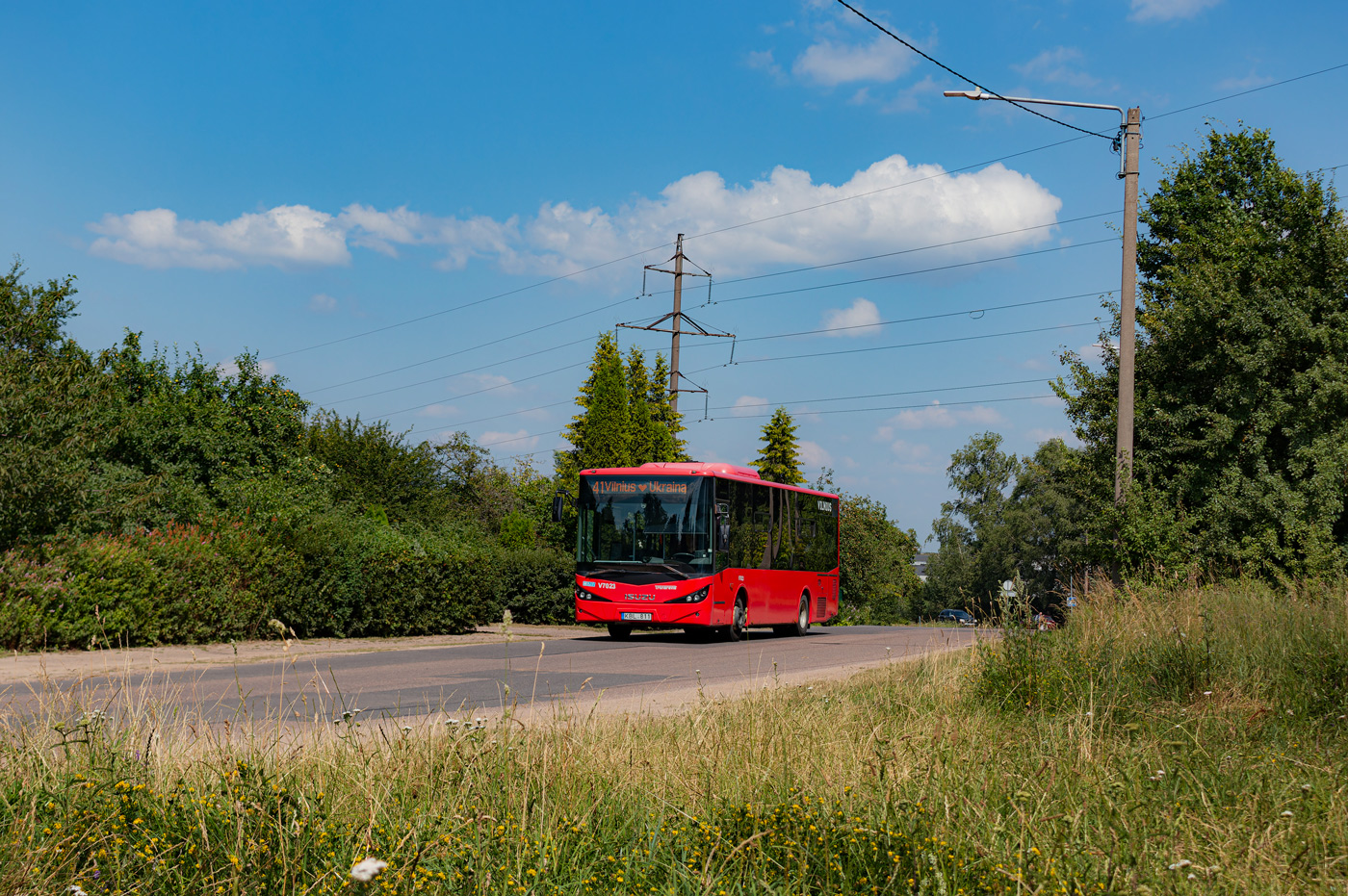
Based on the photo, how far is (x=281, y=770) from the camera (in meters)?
4.76

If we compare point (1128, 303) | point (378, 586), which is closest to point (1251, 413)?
point (1128, 303)

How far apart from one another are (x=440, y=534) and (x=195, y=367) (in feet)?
27.3

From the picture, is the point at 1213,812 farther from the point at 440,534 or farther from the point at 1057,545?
the point at 1057,545

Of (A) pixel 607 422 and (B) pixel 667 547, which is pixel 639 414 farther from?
(B) pixel 667 547

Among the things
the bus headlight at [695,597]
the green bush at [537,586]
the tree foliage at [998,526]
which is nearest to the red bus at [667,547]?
the bus headlight at [695,597]

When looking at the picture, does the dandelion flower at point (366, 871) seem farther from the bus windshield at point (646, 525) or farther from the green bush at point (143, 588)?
the bus windshield at point (646, 525)

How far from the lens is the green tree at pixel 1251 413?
52.4 ft

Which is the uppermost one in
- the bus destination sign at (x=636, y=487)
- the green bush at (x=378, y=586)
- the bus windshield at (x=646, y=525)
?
the bus destination sign at (x=636, y=487)

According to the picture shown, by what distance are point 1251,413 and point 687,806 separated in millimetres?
14956

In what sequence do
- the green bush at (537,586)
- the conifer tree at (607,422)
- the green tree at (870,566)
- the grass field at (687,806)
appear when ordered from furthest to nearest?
the green tree at (870,566)
the conifer tree at (607,422)
the green bush at (537,586)
the grass field at (687,806)

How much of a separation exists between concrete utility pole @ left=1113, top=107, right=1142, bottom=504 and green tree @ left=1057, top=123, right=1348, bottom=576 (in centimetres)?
54

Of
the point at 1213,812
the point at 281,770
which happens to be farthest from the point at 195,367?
the point at 1213,812

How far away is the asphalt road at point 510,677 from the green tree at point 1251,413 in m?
4.37

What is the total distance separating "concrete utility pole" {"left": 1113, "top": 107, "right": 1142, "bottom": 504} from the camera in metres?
16.9
